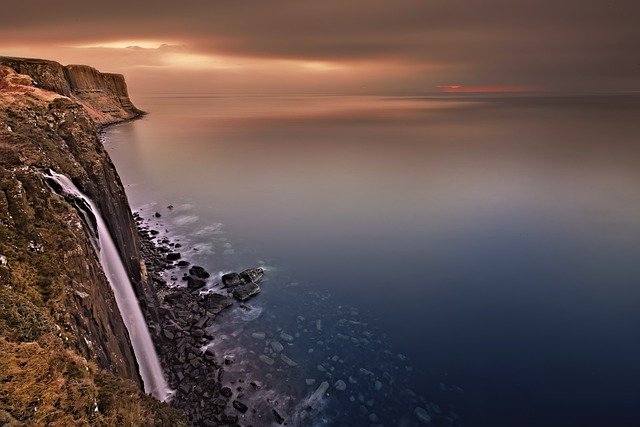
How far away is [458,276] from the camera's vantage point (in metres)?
22.1

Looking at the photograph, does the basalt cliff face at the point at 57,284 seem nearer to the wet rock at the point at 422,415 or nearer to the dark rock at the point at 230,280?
the dark rock at the point at 230,280

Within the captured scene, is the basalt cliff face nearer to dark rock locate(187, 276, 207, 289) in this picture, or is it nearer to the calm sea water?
dark rock locate(187, 276, 207, 289)

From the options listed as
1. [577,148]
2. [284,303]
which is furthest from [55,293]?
[577,148]

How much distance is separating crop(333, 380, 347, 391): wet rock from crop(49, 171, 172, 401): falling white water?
577cm

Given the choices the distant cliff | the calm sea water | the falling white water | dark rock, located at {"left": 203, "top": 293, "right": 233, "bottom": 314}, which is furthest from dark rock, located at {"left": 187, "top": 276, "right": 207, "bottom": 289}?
the distant cliff

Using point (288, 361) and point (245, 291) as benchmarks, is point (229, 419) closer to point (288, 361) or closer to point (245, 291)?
point (288, 361)

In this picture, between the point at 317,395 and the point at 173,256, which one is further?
the point at 173,256

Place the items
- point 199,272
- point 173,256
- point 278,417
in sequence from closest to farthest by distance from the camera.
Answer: point 278,417
point 199,272
point 173,256

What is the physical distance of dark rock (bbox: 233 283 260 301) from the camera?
765 inches

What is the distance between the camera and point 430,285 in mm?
21219

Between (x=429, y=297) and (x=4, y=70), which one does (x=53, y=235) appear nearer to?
(x=4, y=70)

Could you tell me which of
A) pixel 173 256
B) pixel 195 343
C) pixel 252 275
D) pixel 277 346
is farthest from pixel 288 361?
pixel 173 256

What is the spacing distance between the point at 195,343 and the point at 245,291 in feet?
13.8

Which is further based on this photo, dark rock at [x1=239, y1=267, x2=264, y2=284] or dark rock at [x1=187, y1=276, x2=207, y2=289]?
dark rock at [x1=239, y1=267, x2=264, y2=284]
